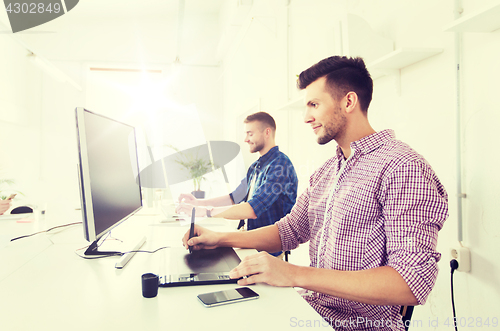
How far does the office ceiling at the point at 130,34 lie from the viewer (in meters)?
5.62

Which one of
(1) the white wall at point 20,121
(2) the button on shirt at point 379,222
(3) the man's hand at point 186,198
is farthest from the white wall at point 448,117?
(1) the white wall at point 20,121

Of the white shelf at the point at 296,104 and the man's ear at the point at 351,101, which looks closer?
the man's ear at the point at 351,101

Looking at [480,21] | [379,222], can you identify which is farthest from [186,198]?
[480,21]

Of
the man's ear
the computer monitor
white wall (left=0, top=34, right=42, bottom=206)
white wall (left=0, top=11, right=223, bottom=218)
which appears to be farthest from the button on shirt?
white wall (left=0, top=34, right=42, bottom=206)

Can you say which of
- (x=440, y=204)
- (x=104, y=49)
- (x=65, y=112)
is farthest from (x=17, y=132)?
(x=440, y=204)

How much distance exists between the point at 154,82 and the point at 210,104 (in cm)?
112

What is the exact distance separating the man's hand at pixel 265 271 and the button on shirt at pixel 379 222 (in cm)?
22

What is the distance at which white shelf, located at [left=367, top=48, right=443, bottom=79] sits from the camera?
3.67 ft

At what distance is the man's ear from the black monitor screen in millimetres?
903

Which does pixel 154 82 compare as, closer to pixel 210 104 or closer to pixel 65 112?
pixel 210 104

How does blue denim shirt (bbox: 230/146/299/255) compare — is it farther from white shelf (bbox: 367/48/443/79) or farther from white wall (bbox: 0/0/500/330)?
white shelf (bbox: 367/48/443/79)

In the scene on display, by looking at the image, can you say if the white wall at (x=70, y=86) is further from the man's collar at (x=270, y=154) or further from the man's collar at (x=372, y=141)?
the man's collar at (x=372, y=141)

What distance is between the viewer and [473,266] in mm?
1024

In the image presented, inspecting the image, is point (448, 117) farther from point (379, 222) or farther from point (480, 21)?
point (379, 222)
